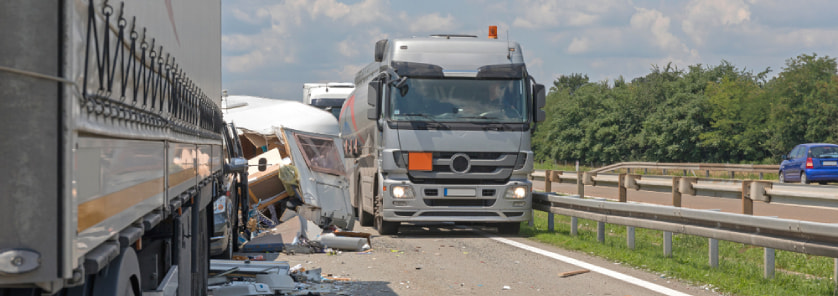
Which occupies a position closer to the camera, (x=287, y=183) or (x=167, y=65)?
(x=167, y=65)

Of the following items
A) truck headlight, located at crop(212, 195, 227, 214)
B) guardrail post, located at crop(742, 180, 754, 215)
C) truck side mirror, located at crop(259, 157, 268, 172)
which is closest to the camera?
truck headlight, located at crop(212, 195, 227, 214)

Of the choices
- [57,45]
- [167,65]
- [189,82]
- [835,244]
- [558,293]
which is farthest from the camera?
[558,293]

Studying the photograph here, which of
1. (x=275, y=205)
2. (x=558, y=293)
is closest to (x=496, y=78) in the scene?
(x=275, y=205)

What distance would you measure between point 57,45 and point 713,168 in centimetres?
4386

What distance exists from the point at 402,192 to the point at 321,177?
137 cm

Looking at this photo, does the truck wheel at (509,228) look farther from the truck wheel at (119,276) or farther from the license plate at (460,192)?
the truck wheel at (119,276)

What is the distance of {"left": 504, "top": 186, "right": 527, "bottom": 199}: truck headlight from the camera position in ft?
50.3

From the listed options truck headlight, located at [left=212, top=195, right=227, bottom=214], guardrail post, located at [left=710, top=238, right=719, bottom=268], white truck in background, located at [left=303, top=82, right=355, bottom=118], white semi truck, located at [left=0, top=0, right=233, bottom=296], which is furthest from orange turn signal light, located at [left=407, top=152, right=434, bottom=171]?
white truck in background, located at [left=303, top=82, right=355, bottom=118]

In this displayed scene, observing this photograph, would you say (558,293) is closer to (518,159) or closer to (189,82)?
(189,82)

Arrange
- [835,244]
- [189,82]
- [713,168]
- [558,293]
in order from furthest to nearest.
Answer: [713,168] → [558,293] → [835,244] → [189,82]

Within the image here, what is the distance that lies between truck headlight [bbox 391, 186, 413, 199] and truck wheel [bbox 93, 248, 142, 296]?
38.4 ft

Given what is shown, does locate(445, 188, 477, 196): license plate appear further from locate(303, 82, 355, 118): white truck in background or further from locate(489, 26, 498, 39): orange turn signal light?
locate(303, 82, 355, 118): white truck in background

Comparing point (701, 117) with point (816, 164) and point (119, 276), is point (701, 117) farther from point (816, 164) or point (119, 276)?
point (119, 276)

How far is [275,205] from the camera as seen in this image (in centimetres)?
1566
